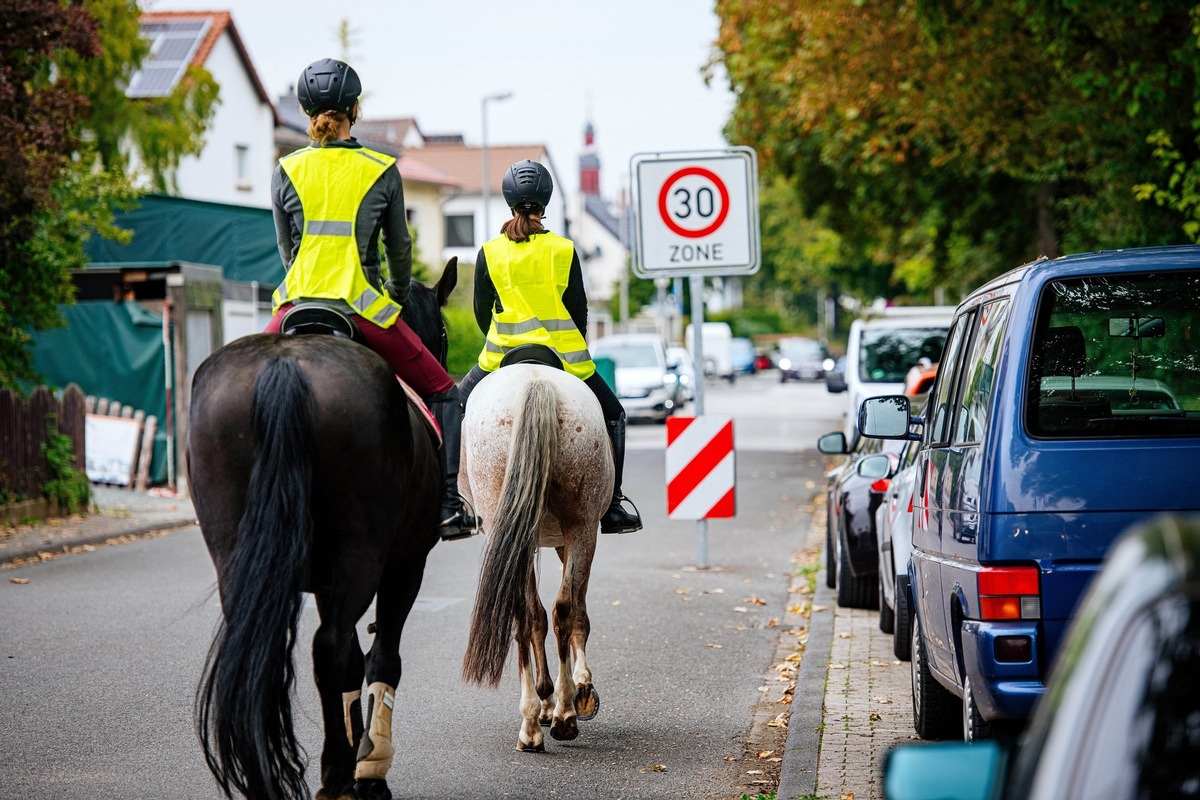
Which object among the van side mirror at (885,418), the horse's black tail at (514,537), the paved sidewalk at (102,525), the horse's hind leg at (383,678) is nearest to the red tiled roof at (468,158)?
the paved sidewalk at (102,525)

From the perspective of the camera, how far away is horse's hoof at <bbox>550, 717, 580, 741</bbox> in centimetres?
677

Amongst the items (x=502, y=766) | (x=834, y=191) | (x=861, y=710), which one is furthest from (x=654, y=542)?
(x=834, y=191)

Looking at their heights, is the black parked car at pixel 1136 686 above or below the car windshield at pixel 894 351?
above

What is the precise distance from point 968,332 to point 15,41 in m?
11.2

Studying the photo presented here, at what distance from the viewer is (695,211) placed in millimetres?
12758

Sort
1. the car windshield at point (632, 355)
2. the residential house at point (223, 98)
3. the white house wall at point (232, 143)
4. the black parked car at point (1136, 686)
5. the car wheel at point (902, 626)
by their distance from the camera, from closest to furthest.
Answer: the black parked car at point (1136, 686), the car wheel at point (902, 626), the car windshield at point (632, 355), the residential house at point (223, 98), the white house wall at point (232, 143)

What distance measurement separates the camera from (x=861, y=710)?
23.8ft

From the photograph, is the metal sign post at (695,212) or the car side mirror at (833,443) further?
the metal sign post at (695,212)

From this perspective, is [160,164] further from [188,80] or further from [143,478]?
[143,478]

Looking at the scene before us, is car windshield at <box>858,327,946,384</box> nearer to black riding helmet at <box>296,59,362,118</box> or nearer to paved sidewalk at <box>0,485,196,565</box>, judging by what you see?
paved sidewalk at <box>0,485,196,565</box>

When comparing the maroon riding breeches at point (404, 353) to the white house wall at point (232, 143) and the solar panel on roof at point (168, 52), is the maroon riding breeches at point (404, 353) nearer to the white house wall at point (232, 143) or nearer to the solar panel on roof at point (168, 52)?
the solar panel on roof at point (168, 52)

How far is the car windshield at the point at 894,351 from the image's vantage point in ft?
57.0

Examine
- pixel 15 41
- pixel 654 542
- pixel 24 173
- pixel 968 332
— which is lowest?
pixel 654 542

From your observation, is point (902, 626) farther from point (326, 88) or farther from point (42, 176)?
point (42, 176)
